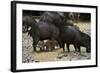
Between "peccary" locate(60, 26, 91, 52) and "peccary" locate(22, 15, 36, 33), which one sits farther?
"peccary" locate(60, 26, 91, 52)

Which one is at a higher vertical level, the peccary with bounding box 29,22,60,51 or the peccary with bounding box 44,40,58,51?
the peccary with bounding box 29,22,60,51

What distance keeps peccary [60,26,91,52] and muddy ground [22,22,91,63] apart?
4cm

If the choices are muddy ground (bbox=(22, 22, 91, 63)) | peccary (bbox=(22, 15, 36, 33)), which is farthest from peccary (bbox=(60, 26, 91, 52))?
peccary (bbox=(22, 15, 36, 33))

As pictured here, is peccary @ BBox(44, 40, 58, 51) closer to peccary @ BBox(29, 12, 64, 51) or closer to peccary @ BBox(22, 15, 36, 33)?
peccary @ BBox(29, 12, 64, 51)

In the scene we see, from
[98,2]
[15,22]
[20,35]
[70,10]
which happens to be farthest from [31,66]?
[98,2]

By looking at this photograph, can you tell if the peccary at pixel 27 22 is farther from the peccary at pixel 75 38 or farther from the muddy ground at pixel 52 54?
the peccary at pixel 75 38

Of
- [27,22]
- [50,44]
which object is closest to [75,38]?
[50,44]

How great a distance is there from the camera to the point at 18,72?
69.3 inches

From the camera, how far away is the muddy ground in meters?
1.78

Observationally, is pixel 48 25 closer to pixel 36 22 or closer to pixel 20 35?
pixel 36 22

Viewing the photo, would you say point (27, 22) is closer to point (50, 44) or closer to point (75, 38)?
point (50, 44)

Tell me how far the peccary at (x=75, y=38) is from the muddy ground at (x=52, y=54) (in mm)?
39

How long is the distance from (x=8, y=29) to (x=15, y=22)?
9 cm

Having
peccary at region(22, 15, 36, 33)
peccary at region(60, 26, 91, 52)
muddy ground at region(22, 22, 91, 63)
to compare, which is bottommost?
muddy ground at region(22, 22, 91, 63)
